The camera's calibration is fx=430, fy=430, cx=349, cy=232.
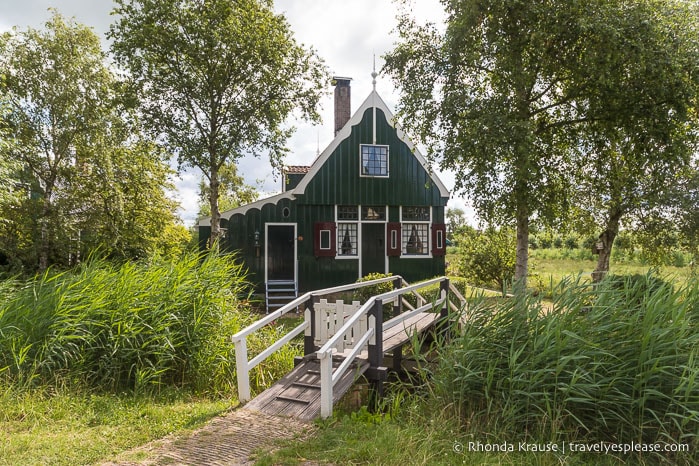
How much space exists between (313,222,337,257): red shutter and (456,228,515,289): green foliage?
19.3 ft

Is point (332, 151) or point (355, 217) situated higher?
point (332, 151)

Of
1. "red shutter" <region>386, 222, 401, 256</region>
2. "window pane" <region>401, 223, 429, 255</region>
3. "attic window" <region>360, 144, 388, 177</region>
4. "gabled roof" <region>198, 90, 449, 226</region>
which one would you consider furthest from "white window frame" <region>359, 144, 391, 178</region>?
"window pane" <region>401, 223, 429, 255</region>

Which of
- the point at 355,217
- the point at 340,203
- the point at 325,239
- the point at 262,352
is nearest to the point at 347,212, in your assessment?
the point at 355,217

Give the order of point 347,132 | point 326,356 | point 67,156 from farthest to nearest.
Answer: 1. point 347,132
2. point 67,156
3. point 326,356

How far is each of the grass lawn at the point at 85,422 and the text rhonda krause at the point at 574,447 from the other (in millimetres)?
2776

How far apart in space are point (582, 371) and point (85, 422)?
489 centimetres

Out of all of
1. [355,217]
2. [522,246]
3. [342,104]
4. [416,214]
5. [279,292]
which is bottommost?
[279,292]

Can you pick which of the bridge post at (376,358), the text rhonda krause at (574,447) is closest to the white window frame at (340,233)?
the bridge post at (376,358)

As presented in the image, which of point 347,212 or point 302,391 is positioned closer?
point 302,391

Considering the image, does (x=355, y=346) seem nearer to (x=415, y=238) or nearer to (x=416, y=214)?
(x=415, y=238)

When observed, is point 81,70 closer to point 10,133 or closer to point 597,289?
point 10,133

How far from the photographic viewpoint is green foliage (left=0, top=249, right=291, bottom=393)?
17.0 ft

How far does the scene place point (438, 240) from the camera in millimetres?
14820

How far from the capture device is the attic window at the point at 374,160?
14281 mm
